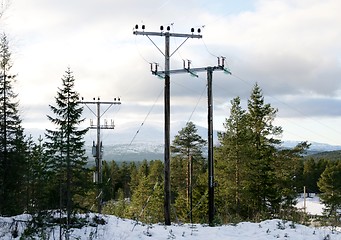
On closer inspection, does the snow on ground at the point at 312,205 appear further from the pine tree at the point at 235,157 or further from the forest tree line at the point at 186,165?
the pine tree at the point at 235,157

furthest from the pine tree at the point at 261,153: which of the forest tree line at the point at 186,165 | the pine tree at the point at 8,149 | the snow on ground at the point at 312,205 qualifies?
the snow on ground at the point at 312,205

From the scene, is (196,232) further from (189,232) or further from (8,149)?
(8,149)

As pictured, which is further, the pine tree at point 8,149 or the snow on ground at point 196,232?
the pine tree at point 8,149

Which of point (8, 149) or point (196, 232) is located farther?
point (8, 149)

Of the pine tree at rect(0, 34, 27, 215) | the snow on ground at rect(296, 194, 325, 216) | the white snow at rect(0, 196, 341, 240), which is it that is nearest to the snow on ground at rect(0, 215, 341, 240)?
the white snow at rect(0, 196, 341, 240)

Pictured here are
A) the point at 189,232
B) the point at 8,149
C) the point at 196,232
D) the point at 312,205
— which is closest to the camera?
the point at 189,232

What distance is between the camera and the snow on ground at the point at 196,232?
11.1 metres

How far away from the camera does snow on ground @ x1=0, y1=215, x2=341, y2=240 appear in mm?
11055

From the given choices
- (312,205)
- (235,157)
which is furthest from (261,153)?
(312,205)

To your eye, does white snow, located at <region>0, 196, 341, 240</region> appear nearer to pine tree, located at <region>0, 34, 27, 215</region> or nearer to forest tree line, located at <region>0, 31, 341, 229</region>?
→ forest tree line, located at <region>0, 31, 341, 229</region>

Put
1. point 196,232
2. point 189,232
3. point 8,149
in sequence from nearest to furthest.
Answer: point 189,232
point 196,232
point 8,149

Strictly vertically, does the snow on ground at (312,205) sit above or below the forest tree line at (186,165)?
below

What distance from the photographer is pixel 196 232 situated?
12484 mm

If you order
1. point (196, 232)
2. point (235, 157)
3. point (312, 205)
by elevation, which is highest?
point (235, 157)
